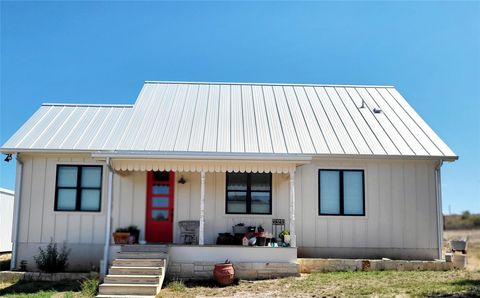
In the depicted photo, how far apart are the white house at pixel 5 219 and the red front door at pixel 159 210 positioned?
7.32 meters

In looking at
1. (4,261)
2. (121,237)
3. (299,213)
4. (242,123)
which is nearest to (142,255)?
(121,237)

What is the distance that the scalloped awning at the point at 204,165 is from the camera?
12.3 meters

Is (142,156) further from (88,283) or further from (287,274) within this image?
(287,274)

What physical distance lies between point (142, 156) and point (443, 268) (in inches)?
337

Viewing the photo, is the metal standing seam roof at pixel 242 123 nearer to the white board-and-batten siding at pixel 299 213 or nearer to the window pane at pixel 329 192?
the white board-and-batten siding at pixel 299 213

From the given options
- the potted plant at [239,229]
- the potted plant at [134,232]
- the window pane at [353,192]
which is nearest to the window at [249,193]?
the potted plant at [239,229]

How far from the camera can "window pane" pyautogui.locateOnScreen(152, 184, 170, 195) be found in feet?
44.6

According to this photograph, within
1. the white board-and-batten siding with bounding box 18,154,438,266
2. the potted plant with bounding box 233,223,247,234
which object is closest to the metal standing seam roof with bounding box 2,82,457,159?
the white board-and-batten siding with bounding box 18,154,438,266

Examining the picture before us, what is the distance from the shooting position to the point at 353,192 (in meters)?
13.6

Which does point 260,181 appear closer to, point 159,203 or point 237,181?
point 237,181

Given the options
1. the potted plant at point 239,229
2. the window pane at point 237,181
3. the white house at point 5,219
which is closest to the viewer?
the potted plant at point 239,229

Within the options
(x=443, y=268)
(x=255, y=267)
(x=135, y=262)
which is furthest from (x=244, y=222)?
(x=443, y=268)

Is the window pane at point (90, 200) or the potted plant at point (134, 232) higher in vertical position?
the window pane at point (90, 200)

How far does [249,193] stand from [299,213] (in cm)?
154
